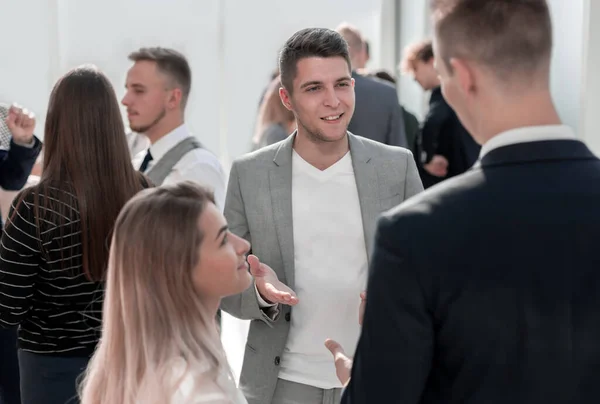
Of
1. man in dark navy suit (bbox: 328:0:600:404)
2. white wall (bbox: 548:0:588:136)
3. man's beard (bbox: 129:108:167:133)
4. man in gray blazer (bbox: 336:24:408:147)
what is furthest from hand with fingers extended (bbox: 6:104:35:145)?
white wall (bbox: 548:0:588:136)

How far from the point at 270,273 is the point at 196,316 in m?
0.59

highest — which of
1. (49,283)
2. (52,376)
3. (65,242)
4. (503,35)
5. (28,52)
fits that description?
(28,52)

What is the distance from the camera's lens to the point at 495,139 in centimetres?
131

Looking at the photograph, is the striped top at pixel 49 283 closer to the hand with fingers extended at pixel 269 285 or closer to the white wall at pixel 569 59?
the hand with fingers extended at pixel 269 285

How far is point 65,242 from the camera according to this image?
2.43 m

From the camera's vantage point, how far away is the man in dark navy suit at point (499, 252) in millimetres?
1262

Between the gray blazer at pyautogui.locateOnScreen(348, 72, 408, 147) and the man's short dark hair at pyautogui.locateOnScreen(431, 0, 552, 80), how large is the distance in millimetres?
3097

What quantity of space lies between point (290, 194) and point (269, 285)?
0.33m

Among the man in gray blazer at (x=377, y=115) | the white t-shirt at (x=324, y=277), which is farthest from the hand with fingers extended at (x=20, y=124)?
the man in gray blazer at (x=377, y=115)

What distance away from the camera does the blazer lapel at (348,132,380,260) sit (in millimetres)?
2262

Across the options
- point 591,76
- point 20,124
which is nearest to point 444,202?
point 20,124

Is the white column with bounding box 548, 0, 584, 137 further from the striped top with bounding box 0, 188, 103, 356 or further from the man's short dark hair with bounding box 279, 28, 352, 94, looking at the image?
the striped top with bounding box 0, 188, 103, 356

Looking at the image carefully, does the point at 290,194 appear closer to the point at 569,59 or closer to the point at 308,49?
the point at 308,49

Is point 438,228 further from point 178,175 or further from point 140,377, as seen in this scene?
point 178,175
